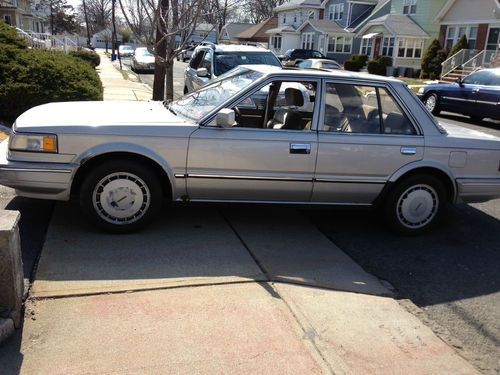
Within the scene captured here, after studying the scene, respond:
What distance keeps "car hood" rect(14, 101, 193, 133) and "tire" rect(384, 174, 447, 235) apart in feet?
7.48

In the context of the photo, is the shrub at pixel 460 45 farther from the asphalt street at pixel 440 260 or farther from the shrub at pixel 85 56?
the asphalt street at pixel 440 260

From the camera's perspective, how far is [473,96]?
46.6 feet

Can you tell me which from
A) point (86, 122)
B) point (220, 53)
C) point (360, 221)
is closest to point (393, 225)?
point (360, 221)

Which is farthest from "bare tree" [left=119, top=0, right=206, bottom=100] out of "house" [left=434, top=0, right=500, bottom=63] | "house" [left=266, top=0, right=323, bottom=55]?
"house" [left=266, top=0, right=323, bottom=55]

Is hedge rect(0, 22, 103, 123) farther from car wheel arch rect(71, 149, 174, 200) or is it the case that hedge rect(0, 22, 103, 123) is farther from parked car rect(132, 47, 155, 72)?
parked car rect(132, 47, 155, 72)

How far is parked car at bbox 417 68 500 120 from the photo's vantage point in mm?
13680

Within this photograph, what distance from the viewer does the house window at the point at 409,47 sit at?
126 ft

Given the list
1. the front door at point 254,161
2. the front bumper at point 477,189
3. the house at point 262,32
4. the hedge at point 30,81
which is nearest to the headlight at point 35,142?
the front door at point 254,161

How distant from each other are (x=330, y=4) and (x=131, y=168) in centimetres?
5403

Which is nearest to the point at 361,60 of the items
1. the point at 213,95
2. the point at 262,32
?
the point at 262,32

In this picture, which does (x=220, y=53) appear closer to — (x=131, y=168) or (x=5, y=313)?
(x=131, y=168)

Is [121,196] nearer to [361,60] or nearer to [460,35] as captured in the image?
[460,35]

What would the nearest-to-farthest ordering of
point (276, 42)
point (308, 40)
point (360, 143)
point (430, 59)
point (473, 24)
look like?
point (360, 143) → point (473, 24) → point (430, 59) → point (308, 40) → point (276, 42)

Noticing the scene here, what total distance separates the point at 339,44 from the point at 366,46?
4.75 metres
